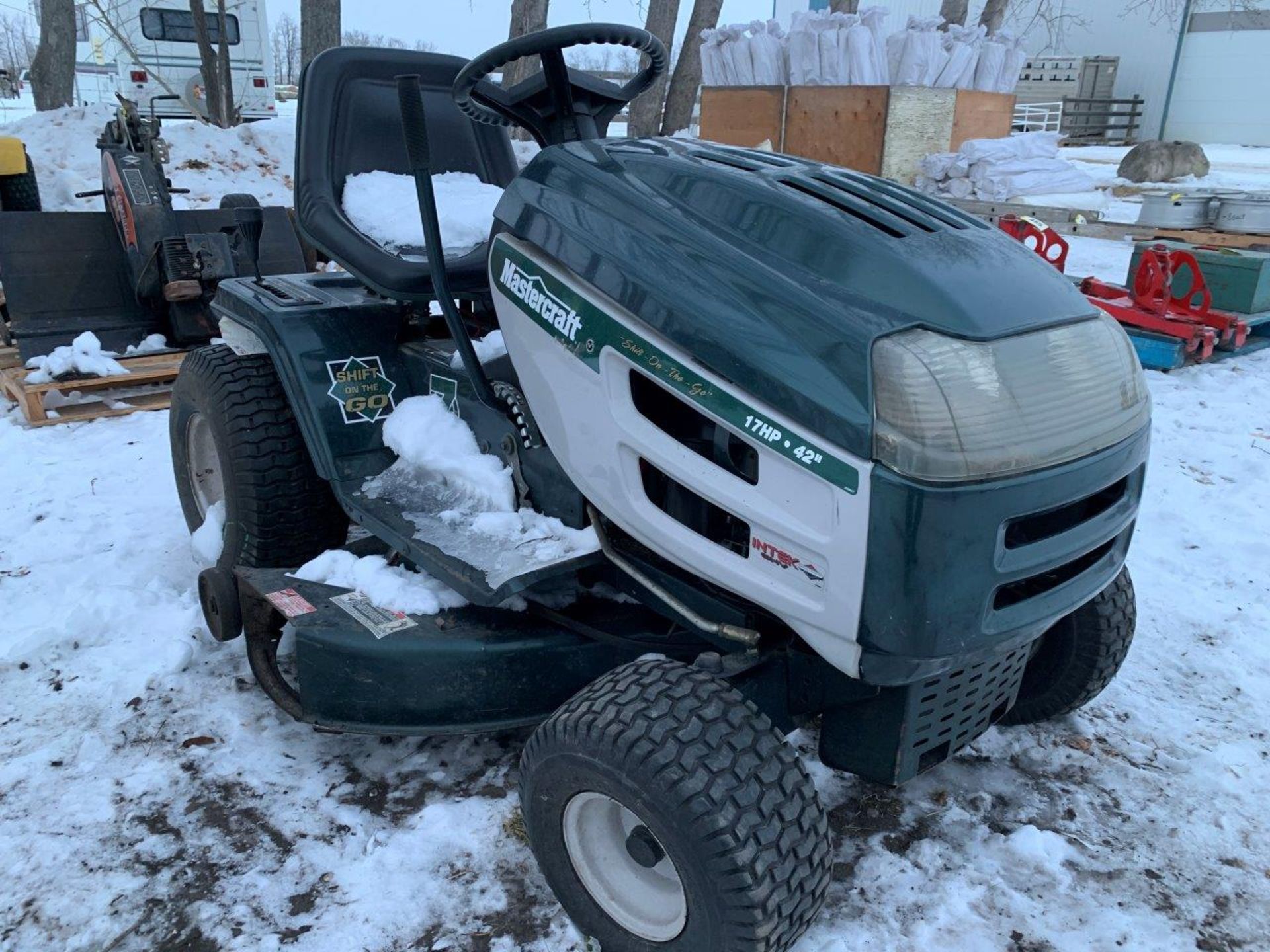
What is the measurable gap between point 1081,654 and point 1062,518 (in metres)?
0.77

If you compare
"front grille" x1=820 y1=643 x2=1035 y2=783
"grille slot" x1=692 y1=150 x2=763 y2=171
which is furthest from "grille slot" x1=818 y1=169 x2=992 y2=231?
"front grille" x1=820 y1=643 x2=1035 y2=783

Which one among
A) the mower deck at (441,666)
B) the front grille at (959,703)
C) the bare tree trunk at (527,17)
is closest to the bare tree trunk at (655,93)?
the bare tree trunk at (527,17)

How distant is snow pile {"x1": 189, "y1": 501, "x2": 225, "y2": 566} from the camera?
117 inches

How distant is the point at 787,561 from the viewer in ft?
5.46

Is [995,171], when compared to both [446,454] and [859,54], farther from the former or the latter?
[446,454]

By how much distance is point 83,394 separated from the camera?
495 centimetres

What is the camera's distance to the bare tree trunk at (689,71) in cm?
1200

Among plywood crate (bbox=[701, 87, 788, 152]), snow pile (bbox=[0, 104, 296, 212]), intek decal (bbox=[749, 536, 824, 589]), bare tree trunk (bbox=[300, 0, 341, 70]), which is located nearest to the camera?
intek decal (bbox=[749, 536, 824, 589])

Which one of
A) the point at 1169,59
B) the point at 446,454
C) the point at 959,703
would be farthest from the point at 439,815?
the point at 1169,59

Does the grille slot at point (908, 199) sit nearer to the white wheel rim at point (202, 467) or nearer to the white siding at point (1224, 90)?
the white wheel rim at point (202, 467)

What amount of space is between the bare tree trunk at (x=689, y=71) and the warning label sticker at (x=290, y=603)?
34.3 feet

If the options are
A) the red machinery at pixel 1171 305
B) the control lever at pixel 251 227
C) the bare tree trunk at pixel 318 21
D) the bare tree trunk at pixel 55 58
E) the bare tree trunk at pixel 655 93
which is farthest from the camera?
the bare tree trunk at pixel 655 93

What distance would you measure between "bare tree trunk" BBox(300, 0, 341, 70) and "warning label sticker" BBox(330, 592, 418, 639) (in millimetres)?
8120

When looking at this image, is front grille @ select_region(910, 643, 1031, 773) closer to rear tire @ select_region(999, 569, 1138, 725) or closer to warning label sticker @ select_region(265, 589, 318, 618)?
rear tire @ select_region(999, 569, 1138, 725)
